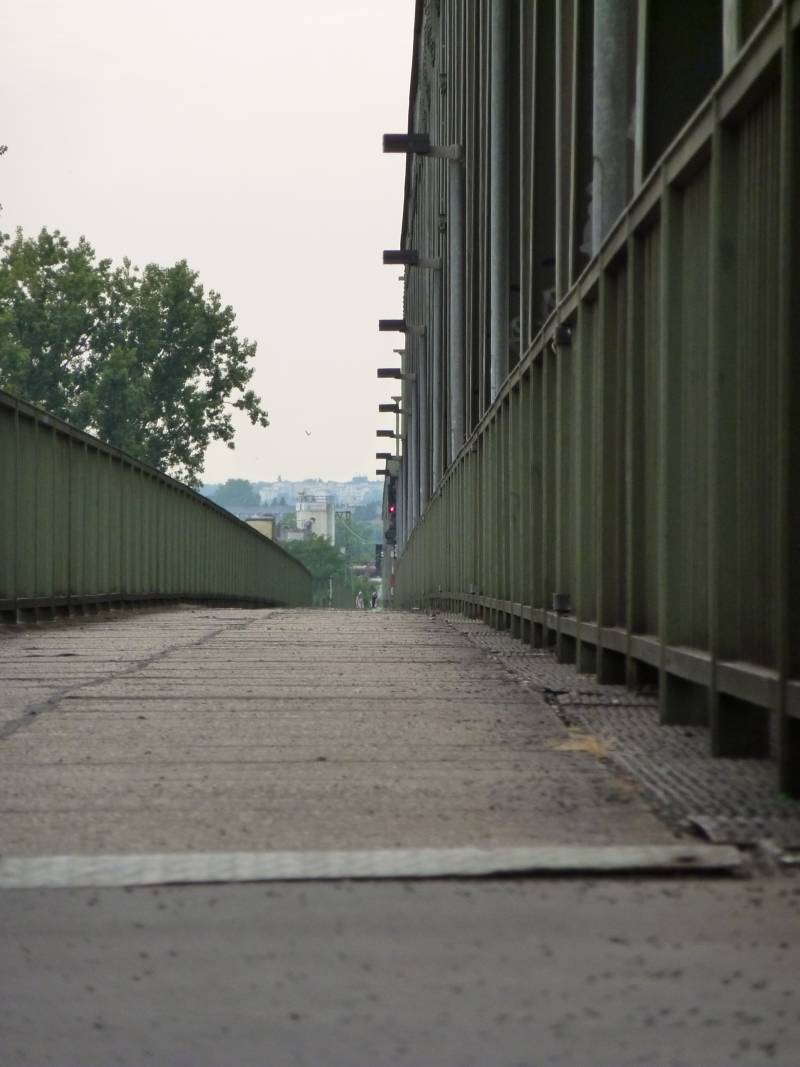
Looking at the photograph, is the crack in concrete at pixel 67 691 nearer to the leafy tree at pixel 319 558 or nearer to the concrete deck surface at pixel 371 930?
the concrete deck surface at pixel 371 930

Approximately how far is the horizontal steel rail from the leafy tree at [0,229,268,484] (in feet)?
206

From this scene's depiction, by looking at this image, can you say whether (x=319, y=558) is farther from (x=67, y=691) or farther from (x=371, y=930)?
(x=371, y=930)

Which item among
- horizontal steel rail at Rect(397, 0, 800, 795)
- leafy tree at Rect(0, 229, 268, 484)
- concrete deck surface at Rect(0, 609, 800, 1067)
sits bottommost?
concrete deck surface at Rect(0, 609, 800, 1067)

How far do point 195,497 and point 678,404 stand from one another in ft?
83.2

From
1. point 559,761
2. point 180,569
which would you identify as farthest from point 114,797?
point 180,569

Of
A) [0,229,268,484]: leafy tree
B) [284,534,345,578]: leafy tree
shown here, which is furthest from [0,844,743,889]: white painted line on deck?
[284,534,345,578]: leafy tree

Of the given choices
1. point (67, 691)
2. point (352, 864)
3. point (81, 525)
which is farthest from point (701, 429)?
point (81, 525)

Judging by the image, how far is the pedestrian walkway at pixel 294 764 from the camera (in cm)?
402

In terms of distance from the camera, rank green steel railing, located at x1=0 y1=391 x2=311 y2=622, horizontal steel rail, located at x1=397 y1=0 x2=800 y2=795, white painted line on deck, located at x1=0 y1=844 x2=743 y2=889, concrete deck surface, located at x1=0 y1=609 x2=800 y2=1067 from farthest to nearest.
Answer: green steel railing, located at x1=0 y1=391 x2=311 y2=622, horizontal steel rail, located at x1=397 y1=0 x2=800 y2=795, white painted line on deck, located at x1=0 y1=844 x2=743 y2=889, concrete deck surface, located at x1=0 y1=609 x2=800 y2=1067

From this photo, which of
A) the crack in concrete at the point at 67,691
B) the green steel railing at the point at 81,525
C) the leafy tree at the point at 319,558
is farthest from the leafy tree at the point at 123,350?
the leafy tree at the point at 319,558

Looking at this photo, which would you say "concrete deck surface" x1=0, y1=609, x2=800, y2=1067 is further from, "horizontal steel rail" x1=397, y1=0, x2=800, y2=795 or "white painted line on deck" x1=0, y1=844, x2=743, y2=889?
"horizontal steel rail" x1=397, y1=0, x2=800, y2=795

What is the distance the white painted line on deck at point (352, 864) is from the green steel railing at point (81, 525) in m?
10.8

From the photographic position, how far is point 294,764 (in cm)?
513

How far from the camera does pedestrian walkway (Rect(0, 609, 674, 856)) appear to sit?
4.02 meters
